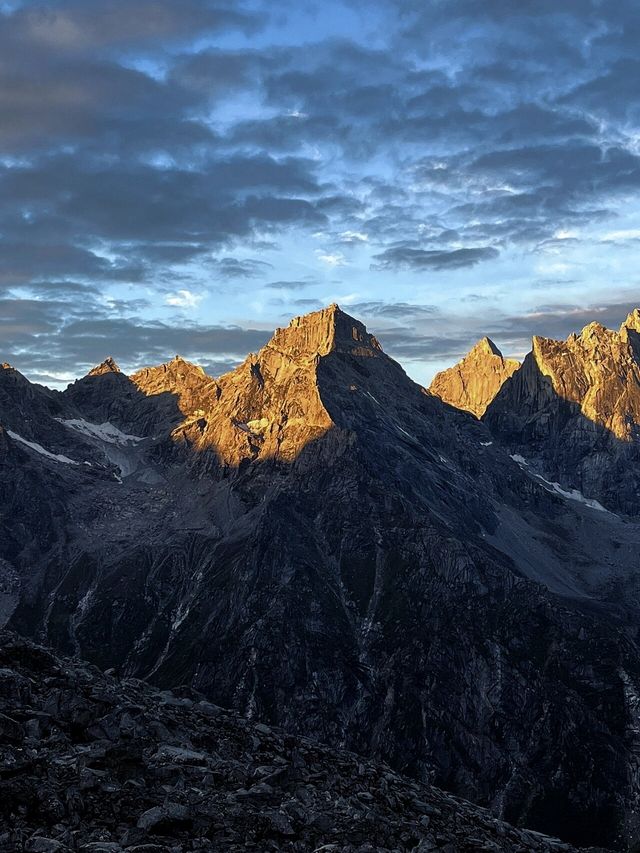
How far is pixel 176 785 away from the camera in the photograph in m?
57.3

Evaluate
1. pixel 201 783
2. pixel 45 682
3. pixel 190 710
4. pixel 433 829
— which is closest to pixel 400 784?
pixel 433 829

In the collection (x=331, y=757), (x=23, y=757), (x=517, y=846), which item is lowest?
(x=517, y=846)

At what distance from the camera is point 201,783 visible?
2325 inches

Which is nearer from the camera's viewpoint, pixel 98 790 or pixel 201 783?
pixel 98 790

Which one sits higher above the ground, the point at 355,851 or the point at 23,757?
the point at 23,757

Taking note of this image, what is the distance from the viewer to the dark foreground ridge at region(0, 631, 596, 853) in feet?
165

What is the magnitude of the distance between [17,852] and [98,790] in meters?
8.69

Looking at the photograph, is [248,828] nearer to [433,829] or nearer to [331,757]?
[433,829]

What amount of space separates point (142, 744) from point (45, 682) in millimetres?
10695

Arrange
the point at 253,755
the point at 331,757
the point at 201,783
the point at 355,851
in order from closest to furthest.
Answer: the point at 355,851
the point at 201,783
the point at 253,755
the point at 331,757

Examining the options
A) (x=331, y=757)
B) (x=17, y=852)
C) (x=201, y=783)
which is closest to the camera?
(x=17, y=852)

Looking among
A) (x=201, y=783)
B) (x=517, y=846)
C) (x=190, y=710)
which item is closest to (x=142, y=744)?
(x=201, y=783)

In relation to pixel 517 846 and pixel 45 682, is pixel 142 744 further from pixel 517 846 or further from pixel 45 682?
pixel 517 846

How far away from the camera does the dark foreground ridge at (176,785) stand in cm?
5019
